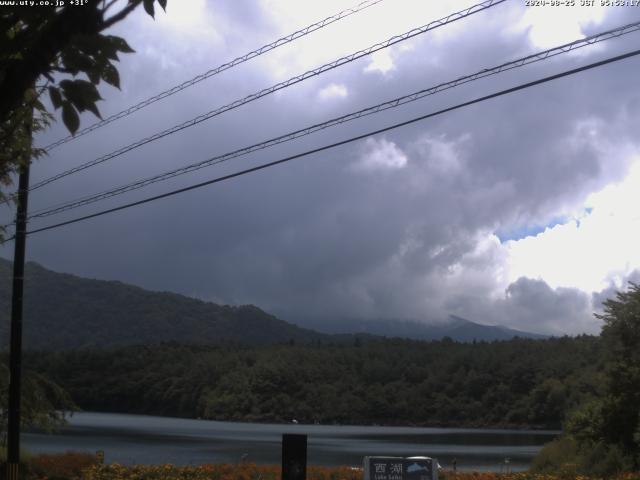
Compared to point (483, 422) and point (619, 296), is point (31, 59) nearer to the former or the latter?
point (619, 296)

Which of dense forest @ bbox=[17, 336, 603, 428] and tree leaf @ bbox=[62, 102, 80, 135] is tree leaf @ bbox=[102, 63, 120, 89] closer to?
tree leaf @ bbox=[62, 102, 80, 135]

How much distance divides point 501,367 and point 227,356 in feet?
126

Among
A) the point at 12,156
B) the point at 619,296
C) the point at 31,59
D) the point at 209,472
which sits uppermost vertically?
the point at 619,296

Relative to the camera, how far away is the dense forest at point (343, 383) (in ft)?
301

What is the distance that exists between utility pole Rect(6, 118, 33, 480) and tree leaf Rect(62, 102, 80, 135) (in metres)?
13.8

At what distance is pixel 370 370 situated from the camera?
110062mm

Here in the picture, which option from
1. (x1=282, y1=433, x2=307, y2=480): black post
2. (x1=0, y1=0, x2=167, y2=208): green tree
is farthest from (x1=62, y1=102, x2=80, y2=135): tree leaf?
(x1=282, y1=433, x2=307, y2=480): black post

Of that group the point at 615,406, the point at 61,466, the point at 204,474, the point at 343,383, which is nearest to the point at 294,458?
the point at 204,474

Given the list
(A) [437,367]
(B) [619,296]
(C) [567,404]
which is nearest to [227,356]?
(A) [437,367]

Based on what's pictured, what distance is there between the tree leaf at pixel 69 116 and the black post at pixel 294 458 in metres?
6.91

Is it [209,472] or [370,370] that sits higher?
[370,370]

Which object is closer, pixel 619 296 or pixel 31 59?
pixel 31 59

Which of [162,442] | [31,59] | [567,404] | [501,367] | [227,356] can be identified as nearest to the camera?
[31,59]

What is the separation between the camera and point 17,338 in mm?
17672
